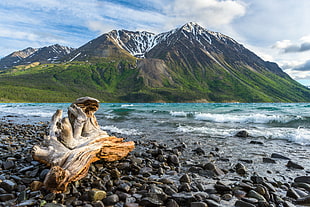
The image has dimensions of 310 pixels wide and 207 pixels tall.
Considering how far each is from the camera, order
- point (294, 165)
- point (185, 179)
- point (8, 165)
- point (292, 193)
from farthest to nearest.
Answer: point (294, 165)
point (8, 165)
point (185, 179)
point (292, 193)

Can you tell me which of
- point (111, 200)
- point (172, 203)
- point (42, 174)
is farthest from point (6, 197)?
point (172, 203)

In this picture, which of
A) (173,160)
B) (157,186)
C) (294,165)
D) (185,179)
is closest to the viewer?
(157,186)

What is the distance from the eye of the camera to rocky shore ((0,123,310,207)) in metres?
5.00

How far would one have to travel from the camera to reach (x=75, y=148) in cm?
689

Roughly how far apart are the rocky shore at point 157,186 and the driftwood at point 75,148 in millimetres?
352

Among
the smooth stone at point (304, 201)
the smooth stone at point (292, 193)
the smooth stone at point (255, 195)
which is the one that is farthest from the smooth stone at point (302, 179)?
the smooth stone at point (255, 195)

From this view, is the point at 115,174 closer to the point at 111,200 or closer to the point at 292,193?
the point at 111,200

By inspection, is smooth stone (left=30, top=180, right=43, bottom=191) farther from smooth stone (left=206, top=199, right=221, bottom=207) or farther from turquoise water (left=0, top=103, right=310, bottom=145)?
turquoise water (left=0, top=103, right=310, bottom=145)

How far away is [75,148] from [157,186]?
330 cm

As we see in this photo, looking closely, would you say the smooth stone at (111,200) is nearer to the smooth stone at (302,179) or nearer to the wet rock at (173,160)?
the wet rock at (173,160)

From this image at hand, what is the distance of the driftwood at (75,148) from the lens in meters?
5.19

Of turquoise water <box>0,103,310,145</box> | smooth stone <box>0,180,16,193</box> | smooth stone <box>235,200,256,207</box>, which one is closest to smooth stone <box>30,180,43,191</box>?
smooth stone <box>0,180,16,193</box>

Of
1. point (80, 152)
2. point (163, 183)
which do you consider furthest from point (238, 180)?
point (80, 152)

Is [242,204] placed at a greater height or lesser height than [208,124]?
greater
